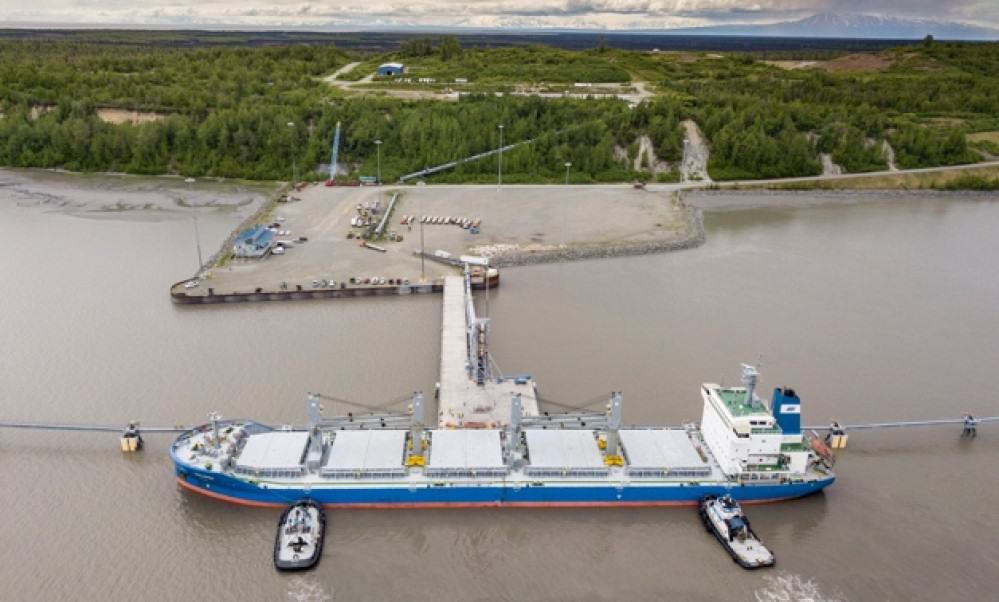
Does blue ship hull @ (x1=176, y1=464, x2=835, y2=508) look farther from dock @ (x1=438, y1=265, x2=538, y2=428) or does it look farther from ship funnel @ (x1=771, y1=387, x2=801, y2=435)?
dock @ (x1=438, y1=265, x2=538, y2=428)

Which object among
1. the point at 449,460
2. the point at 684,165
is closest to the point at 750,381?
the point at 449,460

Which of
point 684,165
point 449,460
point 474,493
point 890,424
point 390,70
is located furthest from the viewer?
point 390,70

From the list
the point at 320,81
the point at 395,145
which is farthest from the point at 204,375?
the point at 320,81

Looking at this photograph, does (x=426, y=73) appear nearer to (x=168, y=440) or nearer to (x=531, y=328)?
(x=531, y=328)

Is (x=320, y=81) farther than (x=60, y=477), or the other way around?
(x=320, y=81)

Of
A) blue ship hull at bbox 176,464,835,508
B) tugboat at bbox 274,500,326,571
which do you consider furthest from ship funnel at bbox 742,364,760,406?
tugboat at bbox 274,500,326,571

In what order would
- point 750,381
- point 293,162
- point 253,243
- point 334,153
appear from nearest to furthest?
point 750,381, point 253,243, point 293,162, point 334,153

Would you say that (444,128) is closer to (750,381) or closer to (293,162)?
(293,162)
